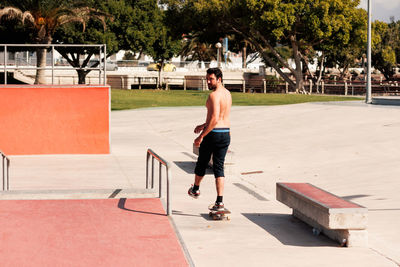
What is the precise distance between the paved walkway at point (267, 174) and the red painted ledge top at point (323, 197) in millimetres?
461

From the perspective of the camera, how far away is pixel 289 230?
8.44 m

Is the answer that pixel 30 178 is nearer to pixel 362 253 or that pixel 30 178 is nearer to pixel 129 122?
pixel 362 253

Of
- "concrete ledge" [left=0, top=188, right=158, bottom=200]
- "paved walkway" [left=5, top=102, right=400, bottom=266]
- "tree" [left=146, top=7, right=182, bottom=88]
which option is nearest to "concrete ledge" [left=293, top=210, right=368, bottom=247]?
"paved walkway" [left=5, top=102, right=400, bottom=266]

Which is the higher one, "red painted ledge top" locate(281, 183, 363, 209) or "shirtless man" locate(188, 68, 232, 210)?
"shirtless man" locate(188, 68, 232, 210)

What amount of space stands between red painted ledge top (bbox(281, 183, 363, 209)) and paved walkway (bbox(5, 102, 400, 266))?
0.46 meters

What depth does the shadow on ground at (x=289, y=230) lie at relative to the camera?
770 cm

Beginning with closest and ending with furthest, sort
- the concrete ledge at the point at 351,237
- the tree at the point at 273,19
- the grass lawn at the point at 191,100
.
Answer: the concrete ledge at the point at 351,237
the grass lawn at the point at 191,100
the tree at the point at 273,19

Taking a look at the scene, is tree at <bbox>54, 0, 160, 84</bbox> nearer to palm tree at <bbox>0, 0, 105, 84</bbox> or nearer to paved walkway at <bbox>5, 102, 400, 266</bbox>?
palm tree at <bbox>0, 0, 105, 84</bbox>

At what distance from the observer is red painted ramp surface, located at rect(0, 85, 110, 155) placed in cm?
1828

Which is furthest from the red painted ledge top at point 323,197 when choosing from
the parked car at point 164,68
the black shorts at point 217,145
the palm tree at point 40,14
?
the parked car at point 164,68

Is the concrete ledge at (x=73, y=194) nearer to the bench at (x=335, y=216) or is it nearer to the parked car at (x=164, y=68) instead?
the bench at (x=335, y=216)

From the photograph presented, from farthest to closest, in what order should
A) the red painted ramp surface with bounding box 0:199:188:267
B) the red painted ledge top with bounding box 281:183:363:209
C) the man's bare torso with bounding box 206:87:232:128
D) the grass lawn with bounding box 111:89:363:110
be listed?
the grass lawn with bounding box 111:89:363:110, the man's bare torso with bounding box 206:87:232:128, the red painted ledge top with bounding box 281:183:363:209, the red painted ramp surface with bounding box 0:199:188:267

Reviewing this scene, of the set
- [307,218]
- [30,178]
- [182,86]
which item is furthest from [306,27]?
[307,218]

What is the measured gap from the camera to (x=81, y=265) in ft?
21.2
